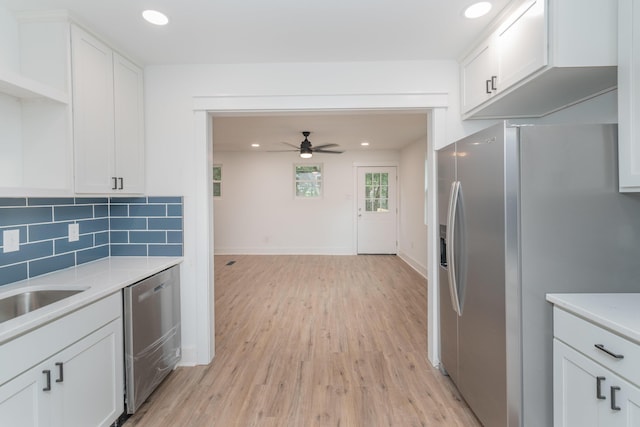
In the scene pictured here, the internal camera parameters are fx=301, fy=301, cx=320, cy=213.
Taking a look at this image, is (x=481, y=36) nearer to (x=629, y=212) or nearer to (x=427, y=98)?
(x=427, y=98)

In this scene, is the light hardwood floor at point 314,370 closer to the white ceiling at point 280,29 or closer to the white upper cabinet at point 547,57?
the white upper cabinet at point 547,57

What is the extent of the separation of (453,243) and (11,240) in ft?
8.36

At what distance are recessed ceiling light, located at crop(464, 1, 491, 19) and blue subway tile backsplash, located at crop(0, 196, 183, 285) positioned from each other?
7.59 feet

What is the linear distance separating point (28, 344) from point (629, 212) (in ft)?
8.49

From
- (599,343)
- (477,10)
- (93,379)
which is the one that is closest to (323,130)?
(477,10)

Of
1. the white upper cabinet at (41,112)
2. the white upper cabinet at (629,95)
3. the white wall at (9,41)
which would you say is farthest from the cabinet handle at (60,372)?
the white upper cabinet at (629,95)

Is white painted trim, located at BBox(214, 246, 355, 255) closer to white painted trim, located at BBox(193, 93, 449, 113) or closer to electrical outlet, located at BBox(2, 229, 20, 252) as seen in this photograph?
white painted trim, located at BBox(193, 93, 449, 113)

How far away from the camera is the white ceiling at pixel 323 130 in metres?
4.05

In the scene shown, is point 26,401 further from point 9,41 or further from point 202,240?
point 9,41

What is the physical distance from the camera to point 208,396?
6.63 feet

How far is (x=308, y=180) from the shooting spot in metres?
6.98

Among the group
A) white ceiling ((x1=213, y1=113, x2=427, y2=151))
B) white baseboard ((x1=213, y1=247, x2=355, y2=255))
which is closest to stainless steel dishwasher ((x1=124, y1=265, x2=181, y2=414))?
white ceiling ((x1=213, y1=113, x2=427, y2=151))

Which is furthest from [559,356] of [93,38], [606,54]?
[93,38]

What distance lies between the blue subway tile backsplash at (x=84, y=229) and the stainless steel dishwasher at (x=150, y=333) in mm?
364
